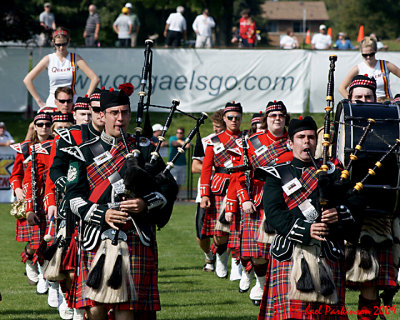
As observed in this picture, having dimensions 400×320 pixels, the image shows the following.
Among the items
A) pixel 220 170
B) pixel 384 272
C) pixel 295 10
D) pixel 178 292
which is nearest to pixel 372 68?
pixel 220 170

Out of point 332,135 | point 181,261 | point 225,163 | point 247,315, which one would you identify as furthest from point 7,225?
point 332,135

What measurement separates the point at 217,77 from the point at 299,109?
222cm

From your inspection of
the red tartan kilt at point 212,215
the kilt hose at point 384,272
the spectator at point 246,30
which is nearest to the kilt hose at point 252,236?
the kilt hose at point 384,272

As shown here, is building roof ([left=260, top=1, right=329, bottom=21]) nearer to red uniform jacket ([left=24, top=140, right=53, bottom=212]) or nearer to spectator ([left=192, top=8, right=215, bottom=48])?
spectator ([left=192, top=8, right=215, bottom=48])

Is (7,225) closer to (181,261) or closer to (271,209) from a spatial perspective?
(181,261)

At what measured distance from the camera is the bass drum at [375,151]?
6551 mm

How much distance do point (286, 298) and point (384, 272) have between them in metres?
1.60

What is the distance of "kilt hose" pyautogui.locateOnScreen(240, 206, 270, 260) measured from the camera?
337 inches

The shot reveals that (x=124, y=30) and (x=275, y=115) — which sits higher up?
(x=124, y=30)

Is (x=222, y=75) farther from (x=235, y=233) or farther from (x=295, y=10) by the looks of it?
(x=295, y=10)

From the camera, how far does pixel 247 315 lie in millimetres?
8203

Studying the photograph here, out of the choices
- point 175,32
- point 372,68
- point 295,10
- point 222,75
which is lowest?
point 222,75

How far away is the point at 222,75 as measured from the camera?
72.6ft

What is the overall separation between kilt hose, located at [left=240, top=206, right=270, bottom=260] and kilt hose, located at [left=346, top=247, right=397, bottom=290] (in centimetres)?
147
